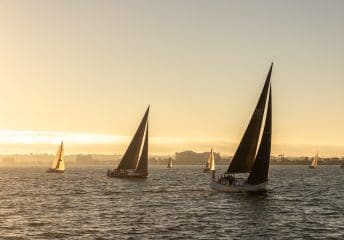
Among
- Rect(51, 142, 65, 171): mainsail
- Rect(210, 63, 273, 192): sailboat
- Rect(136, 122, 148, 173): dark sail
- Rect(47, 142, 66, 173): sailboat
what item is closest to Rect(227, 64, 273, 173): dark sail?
Rect(210, 63, 273, 192): sailboat

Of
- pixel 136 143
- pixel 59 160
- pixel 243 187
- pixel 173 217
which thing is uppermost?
pixel 136 143

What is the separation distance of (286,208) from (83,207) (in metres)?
24.4

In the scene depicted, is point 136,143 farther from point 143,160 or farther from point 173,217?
point 173,217

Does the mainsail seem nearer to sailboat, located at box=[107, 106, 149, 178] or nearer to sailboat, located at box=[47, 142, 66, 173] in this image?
sailboat, located at box=[47, 142, 66, 173]

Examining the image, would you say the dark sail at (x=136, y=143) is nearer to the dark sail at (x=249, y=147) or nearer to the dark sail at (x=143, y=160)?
the dark sail at (x=143, y=160)

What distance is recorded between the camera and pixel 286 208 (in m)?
62.2

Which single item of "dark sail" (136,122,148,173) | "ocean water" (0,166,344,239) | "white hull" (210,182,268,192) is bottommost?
"ocean water" (0,166,344,239)

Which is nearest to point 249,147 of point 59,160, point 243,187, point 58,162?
point 243,187

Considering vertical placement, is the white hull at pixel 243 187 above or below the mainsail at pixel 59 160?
below

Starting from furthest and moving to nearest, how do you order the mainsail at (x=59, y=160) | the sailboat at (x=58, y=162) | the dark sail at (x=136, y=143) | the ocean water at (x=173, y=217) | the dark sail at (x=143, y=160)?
the sailboat at (x=58, y=162) → the mainsail at (x=59, y=160) → the dark sail at (x=136, y=143) → the dark sail at (x=143, y=160) → the ocean water at (x=173, y=217)

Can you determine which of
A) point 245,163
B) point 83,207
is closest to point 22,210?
point 83,207

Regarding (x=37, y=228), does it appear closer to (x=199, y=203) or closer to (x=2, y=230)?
(x=2, y=230)

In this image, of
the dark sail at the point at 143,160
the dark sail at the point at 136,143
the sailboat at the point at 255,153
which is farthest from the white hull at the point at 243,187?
the dark sail at the point at 136,143

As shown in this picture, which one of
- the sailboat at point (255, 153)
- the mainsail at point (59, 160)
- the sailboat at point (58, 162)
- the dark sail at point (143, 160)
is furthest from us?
the sailboat at point (58, 162)
